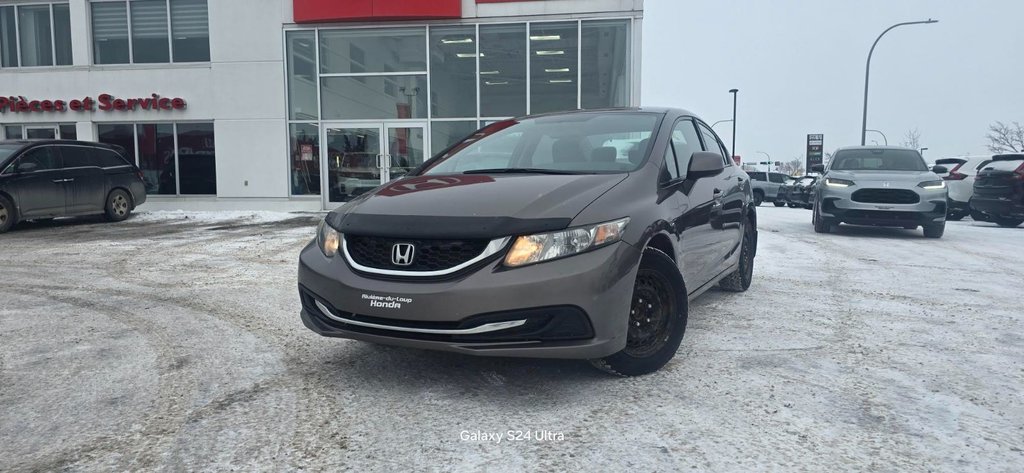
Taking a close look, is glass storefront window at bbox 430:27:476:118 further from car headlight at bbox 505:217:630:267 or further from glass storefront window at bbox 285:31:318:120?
car headlight at bbox 505:217:630:267

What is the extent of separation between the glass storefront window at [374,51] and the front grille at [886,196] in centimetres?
985

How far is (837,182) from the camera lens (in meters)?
10.9

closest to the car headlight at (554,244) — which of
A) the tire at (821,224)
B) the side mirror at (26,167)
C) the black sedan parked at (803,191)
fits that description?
the tire at (821,224)


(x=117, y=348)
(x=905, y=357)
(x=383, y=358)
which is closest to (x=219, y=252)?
(x=117, y=348)

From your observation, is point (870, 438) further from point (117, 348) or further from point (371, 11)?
point (371, 11)

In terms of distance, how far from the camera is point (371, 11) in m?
15.2

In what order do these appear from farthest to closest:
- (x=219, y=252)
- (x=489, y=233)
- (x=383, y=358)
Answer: (x=219, y=252)
(x=383, y=358)
(x=489, y=233)

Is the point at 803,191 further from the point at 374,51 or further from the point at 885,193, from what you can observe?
the point at 374,51

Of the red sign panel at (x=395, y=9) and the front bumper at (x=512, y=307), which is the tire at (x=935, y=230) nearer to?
the front bumper at (x=512, y=307)

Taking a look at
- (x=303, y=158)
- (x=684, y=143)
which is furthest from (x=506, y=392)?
(x=303, y=158)

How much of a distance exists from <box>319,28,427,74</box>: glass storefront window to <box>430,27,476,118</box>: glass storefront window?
1.07 ft

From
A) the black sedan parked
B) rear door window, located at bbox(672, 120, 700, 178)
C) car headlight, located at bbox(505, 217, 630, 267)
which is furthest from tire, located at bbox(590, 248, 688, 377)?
the black sedan parked

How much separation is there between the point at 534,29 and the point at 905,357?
1293 cm

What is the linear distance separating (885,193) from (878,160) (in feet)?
4.40
